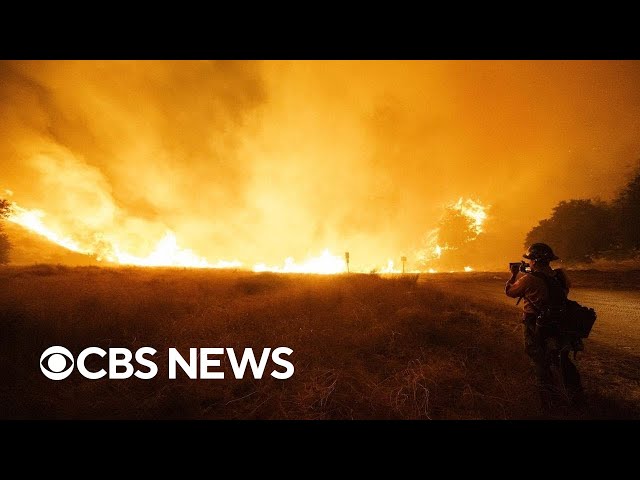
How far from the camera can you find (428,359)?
517 centimetres

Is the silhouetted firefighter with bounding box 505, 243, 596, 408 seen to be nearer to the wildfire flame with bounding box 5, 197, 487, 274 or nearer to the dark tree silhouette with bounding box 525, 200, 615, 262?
the wildfire flame with bounding box 5, 197, 487, 274

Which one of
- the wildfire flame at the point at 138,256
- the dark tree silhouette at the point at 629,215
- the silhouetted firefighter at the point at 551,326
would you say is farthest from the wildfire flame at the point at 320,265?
the silhouetted firefighter at the point at 551,326

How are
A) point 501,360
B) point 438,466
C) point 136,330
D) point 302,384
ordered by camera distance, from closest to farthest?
point 438,466, point 302,384, point 501,360, point 136,330

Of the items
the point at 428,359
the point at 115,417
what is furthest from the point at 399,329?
the point at 115,417

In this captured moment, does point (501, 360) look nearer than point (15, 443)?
No

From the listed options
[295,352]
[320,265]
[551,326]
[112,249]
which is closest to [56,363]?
[295,352]

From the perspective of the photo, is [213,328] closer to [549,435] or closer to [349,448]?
[349,448]

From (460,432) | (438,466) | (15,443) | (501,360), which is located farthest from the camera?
(501,360)

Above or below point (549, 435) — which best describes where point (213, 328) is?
above

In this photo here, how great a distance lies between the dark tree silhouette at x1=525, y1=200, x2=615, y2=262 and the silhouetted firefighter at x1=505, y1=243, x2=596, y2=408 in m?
32.8

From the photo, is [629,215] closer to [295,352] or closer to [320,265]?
[295,352]

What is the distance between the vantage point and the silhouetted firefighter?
3559 millimetres

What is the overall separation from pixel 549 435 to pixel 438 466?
168 centimetres

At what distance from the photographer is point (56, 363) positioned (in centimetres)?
489
